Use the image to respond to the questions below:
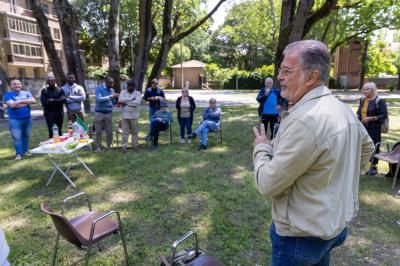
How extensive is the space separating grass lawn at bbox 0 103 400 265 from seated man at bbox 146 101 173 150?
25.3 inches

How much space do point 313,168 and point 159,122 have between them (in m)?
6.78

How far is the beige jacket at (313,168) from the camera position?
1326mm

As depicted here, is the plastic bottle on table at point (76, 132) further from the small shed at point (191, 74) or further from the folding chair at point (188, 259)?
the small shed at point (191, 74)

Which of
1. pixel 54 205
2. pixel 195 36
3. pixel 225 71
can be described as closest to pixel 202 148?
pixel 54 205

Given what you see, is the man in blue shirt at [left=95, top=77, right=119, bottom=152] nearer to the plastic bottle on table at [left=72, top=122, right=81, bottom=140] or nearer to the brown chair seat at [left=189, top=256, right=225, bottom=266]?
the plastic bottle on table at [left=72, top=122, right=81, bottom=140]

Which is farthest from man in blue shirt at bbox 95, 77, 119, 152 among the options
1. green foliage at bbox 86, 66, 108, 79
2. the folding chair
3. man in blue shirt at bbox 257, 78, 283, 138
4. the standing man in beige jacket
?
green foliage at bbox 86, 66, 108, 79

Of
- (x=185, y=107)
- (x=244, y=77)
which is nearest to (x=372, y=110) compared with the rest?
(x=185, y=107)

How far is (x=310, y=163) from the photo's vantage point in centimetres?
134

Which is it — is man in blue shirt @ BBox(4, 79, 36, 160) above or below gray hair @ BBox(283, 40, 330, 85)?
below

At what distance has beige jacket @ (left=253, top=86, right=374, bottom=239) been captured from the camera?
1.33 metres

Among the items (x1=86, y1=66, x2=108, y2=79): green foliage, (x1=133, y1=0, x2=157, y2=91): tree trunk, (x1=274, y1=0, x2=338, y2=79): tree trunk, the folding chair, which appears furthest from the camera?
(x1=86, y1=66, x2=108, y2=79): green foliage

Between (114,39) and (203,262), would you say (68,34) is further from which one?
(203,262)

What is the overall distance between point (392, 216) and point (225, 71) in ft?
122

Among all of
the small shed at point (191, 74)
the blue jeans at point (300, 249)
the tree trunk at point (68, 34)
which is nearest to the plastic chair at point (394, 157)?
the blue jeans at point (300, 249)
